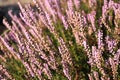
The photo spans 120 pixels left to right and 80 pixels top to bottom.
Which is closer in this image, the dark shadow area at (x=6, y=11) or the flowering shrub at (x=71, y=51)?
the flowering shrub at (x=71, y=51)

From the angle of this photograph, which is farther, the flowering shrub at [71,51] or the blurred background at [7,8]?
the blurred background at [7,8]

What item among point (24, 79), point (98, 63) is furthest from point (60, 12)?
point (98, 63)

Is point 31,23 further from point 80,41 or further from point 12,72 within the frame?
point 80,41

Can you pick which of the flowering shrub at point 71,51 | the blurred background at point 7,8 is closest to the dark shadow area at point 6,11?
the blurred background at point 7,8

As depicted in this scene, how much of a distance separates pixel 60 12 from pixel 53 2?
0.36 m

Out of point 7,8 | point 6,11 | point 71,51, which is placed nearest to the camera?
point 71,51

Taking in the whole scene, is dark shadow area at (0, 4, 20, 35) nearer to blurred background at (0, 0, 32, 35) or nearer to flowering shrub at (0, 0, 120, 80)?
blurred background at (0, 0, 32, 35)

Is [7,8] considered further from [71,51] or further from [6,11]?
[71,51]

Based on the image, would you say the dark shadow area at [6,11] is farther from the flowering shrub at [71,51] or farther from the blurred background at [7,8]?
the flowering shrub at [71,51]

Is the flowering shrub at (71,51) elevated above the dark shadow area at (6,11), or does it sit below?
below

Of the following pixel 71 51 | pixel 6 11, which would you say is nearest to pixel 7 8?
pixel 6 11

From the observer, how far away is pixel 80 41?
4.66 m

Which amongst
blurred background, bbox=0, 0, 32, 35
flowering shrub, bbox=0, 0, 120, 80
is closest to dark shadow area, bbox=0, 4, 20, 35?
blurred background, bbox=0, 0, 32, 35

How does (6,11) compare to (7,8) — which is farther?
(7,8)
